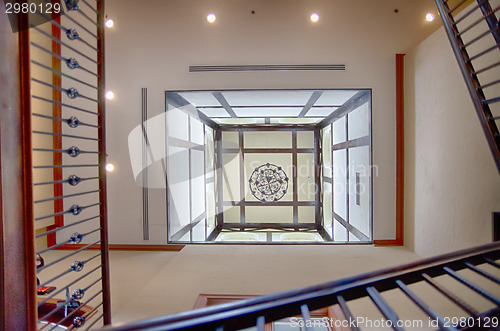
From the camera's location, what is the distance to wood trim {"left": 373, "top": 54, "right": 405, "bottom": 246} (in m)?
3.79

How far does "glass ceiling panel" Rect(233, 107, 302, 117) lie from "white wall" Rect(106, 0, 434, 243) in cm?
196

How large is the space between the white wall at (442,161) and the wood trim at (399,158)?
7 cm

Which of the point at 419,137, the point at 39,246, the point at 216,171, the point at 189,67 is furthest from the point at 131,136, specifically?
the point at 216,171

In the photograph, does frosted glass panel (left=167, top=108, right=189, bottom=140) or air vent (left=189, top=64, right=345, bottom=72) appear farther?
frosted glass panel (left=167, top=108, right=189, bottom=140)

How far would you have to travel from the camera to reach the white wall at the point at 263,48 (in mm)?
3789

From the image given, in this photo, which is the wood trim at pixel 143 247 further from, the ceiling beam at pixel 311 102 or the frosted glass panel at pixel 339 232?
the frosted glass panel at pixel 339 232

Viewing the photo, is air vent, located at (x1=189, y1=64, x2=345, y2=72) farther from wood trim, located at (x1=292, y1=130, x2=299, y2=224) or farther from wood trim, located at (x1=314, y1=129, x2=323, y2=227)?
wood trim, located at (x1=292, y1=130, x2=299, y2=224)

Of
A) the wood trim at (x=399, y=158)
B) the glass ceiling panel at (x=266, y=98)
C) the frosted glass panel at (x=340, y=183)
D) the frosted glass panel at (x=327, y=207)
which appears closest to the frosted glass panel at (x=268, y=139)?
the frosted glass panel at (x=327, y=207)

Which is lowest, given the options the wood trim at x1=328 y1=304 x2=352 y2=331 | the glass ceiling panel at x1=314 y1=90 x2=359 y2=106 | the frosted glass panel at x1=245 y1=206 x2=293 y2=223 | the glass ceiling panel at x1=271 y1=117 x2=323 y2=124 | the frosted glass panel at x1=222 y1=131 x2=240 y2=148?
the frosted glass panel at x1=245 y1=206 x2=293 y2=223

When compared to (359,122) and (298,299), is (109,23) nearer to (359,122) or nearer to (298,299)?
(359,122)

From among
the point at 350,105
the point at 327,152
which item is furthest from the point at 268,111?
the point at 327,152

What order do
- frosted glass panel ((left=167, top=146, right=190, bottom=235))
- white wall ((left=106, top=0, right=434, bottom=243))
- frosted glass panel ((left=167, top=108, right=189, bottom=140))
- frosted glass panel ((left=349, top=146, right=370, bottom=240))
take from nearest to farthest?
white wall ((left=106, top=0, right=434, bottom=243)), frosted glass panel ((left=167, top=108, right=189, bottom=140)), frosted glass panel ((left=167, top=146, right=190, bottom=235)), frosted glass panel ((left=349, top=146, right=370, bottom=240))

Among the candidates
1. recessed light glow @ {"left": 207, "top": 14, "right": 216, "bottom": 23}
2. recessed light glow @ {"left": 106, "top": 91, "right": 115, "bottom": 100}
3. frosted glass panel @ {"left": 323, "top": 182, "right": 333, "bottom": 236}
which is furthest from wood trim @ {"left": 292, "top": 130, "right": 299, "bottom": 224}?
recessed light glow @ {"left": 106, "top": 91, "right": 115, "bottom": 100}

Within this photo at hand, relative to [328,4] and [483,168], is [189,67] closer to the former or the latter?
[328,4]
